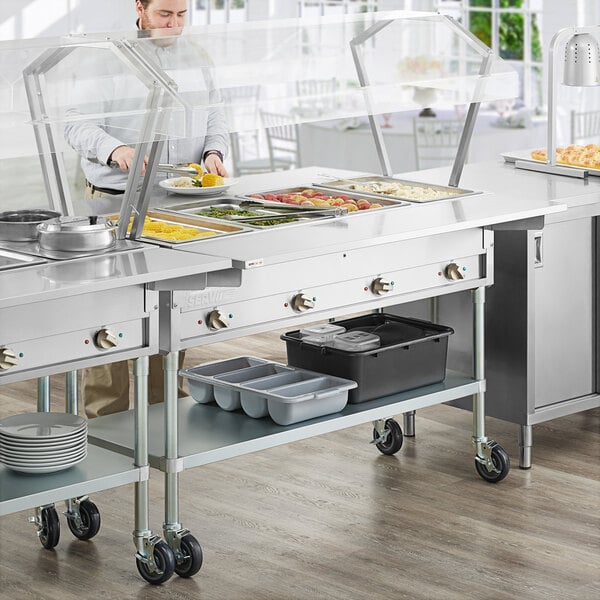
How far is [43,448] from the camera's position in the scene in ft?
9.52

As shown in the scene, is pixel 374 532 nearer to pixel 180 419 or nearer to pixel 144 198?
pixel 180 419

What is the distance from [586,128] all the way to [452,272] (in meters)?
4.66

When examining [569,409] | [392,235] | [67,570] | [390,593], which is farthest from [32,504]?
[569,409]

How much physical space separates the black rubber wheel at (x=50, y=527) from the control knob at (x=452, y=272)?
1277mm

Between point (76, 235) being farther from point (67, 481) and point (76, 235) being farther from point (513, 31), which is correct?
point (513, 31)

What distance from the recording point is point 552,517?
3.49 meters

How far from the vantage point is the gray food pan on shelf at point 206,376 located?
3.44 m

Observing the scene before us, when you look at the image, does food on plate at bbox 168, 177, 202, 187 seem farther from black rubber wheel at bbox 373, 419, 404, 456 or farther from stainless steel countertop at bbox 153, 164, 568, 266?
black rubber wheel at bbox 373, 419, 404, 456

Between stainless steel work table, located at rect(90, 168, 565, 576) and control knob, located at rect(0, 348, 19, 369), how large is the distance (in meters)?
0.40

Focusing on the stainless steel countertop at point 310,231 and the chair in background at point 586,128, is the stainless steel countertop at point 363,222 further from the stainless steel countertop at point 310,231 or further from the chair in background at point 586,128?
the chair in background at point 586,128

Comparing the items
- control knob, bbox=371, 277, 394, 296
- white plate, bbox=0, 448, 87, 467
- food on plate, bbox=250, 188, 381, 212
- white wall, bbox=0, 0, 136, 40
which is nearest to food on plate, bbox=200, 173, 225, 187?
food on plate, bbox=250, 188, 381, 212

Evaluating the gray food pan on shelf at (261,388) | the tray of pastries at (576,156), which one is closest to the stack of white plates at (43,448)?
the gray food pan on shelf at (261,388)

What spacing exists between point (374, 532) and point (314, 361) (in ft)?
1.72

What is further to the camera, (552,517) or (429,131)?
(429,131)
